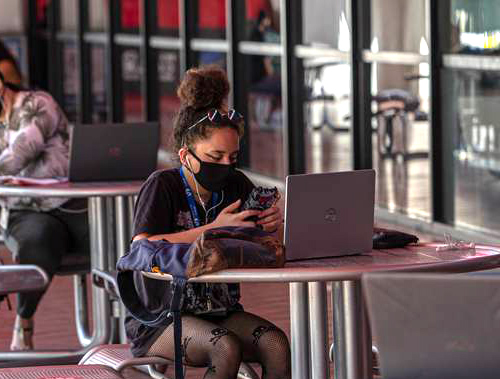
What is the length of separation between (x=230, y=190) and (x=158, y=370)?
97 centimetres

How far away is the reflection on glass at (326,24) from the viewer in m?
8.51

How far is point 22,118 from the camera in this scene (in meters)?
5.51

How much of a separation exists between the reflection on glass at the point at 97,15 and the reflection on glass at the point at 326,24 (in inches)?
218

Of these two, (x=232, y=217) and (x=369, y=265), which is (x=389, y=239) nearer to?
(x=369, y=265)

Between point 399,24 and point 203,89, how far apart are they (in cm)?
396

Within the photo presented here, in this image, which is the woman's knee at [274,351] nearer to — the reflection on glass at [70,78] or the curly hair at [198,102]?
the curly hair at [198,102]

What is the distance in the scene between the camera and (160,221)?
3.63 m

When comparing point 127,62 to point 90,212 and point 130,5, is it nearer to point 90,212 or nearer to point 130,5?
point 130,5

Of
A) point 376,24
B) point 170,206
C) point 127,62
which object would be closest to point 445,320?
point 170,206

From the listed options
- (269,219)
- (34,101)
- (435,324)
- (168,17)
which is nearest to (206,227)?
(269,219)

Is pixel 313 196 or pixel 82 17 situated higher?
pixel 82 17

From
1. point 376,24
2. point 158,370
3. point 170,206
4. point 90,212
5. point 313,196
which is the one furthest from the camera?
point 376,24

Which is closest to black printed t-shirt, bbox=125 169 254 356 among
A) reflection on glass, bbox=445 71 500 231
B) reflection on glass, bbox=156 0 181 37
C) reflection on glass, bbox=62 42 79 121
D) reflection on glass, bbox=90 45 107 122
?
reflection on glass, bbox=445 71 500 231

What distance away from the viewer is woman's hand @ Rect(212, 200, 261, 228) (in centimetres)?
348
